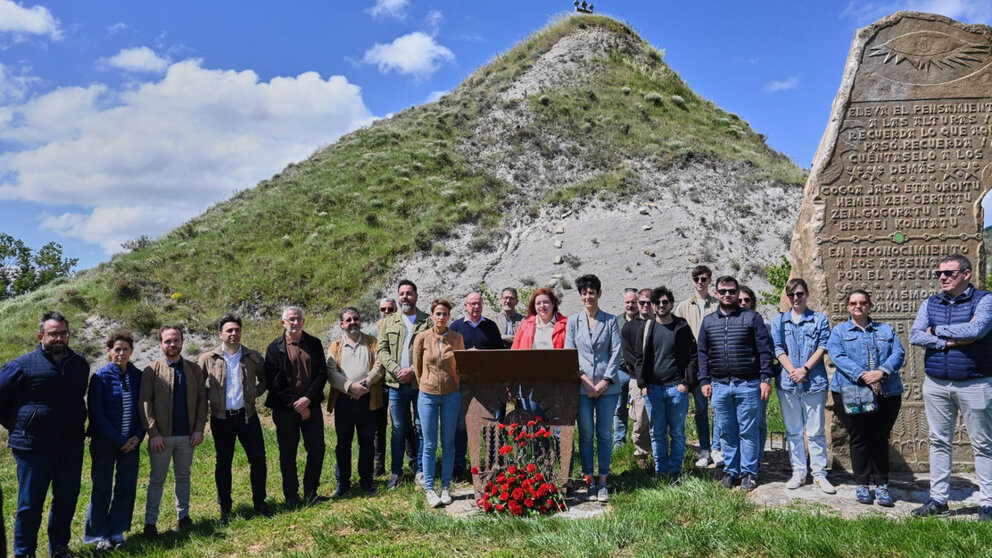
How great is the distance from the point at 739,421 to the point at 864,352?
128cm

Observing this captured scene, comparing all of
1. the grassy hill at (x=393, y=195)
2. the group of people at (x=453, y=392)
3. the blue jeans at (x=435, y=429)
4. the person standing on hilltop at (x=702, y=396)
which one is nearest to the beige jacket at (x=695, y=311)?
Answer: the person standing on hilltop at (x=702, y=396)

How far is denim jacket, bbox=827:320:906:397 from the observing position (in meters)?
5.76

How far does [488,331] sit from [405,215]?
18916 millimetres

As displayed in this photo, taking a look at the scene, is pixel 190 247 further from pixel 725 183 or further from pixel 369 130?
pixel 725 183

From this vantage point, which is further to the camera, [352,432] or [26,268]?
[26,268]

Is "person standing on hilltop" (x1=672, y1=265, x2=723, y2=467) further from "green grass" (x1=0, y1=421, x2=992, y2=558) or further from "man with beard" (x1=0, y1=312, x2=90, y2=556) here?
"man with beard" (x1=0, y1=312, x2=90, y2=556)

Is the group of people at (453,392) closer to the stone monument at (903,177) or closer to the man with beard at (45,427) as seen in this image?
the man with beard at (45,427)

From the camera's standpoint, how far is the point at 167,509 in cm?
734

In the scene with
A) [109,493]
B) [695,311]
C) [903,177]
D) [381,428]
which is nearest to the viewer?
[109,493]

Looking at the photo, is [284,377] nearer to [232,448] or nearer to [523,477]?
[232,448]

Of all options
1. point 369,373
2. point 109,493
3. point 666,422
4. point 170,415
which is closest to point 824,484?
point 666,422

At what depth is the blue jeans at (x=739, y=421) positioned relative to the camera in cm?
616

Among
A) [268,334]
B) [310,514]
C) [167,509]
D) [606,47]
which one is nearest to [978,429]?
[310,514]

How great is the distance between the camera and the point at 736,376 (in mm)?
6234
